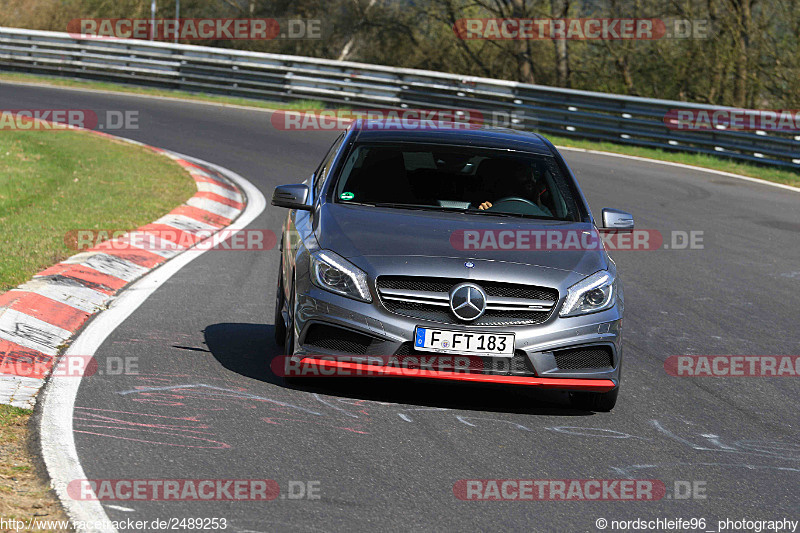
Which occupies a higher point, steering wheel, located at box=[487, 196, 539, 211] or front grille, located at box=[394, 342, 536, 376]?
steering wheel, located at box=[487, 196, 539, 211]

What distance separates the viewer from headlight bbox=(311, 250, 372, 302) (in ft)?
19.6

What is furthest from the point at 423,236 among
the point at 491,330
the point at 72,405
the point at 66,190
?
the point at 66,190

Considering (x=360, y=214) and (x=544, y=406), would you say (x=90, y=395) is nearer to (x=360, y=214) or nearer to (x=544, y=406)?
(x=360, y=214)

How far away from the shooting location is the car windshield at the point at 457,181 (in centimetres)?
716

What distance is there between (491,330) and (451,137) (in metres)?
2.22

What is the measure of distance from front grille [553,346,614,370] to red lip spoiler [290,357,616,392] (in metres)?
0.08

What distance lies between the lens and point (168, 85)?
1139 inches

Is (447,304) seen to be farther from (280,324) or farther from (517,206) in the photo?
(280,324)

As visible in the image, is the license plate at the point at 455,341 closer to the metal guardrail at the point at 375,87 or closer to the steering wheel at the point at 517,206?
the steering wheel at the point at 517,206

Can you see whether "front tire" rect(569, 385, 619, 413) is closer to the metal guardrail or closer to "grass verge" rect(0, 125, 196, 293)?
"grass verge" rect(0, 125, 196, 293)

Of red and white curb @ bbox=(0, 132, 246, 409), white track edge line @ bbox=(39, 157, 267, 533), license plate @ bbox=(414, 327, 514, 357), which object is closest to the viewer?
white track edge line @ bbox=(39, 157, 267, 533)

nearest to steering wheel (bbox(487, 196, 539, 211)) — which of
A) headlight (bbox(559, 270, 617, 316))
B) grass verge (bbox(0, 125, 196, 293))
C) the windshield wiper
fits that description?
the windshield wiper

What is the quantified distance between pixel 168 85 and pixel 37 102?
592 cm

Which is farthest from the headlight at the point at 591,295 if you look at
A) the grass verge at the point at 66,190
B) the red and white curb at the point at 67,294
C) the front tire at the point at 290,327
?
the grass verge at the point at 66,190
